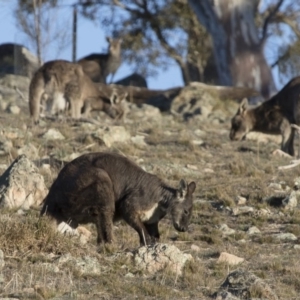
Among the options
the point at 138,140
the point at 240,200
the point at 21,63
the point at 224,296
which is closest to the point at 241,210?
the point at 240,200

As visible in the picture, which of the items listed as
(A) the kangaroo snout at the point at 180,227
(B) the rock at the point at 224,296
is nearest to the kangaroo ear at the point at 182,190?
(A) the kangaroo snout at the point at 180,227

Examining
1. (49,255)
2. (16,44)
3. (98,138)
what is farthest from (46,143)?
(16,44)

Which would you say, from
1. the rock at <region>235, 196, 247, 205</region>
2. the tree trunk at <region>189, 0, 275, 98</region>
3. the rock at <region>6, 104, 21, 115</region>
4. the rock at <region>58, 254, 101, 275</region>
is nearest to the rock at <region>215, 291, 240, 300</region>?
the rock at <region>58, 254, 101, 275</region>

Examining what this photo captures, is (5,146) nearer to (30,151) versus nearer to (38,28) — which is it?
(30,151)

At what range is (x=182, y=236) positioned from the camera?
1080cm

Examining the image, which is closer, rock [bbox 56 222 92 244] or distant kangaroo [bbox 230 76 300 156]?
rock [bbox 56 222 92 244]

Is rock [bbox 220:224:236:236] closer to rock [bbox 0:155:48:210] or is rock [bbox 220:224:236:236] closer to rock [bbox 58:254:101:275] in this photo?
rock [bbox 0:155:48:210]

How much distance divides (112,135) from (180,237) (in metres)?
6.12

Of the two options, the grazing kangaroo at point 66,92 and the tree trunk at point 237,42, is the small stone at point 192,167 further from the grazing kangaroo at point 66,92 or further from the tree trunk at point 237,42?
the tree trunk at point 237,42

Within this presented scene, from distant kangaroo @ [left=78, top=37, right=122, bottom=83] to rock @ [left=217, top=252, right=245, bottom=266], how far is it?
1990 cm

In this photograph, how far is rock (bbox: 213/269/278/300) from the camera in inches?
309

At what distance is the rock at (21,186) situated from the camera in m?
11.5

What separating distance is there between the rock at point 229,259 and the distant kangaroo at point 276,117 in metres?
8.50

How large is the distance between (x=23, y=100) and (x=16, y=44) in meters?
6.53
